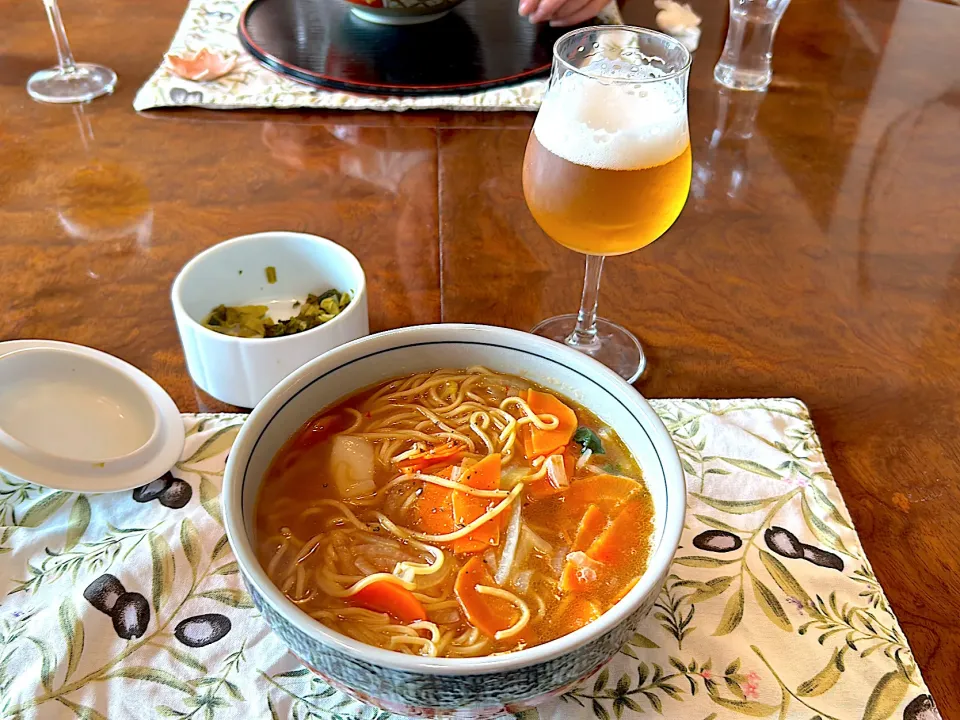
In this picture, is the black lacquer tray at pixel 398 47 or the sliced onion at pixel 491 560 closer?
the sliced onion at pixel 491 560

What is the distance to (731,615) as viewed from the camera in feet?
2.75

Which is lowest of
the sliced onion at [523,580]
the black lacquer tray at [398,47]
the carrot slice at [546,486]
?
the black lacquer tray at [398,47]

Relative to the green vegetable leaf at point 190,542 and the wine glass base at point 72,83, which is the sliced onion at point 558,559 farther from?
the wine glass base at point 72,83

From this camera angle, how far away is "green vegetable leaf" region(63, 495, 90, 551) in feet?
2.91

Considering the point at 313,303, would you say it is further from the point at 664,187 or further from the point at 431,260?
the point at 664,187

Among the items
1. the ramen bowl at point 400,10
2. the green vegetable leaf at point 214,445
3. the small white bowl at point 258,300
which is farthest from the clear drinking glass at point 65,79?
the green vegetable leaf at point 214,445

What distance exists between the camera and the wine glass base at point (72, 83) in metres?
1.65

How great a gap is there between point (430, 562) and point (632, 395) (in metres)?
0.24

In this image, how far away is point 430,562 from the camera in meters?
0.75

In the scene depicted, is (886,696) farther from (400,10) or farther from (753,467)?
(400,10)

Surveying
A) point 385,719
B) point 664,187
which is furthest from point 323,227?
point 385,719

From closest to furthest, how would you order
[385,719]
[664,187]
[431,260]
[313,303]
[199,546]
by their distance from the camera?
1. [385,719]
2. [199,546]
3. [664,187]
4. [313,303]
5. [431,260]

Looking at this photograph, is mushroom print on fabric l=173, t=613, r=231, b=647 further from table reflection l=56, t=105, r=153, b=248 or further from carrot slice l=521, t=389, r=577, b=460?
table reflection l=56, t=105, r=153, b=248

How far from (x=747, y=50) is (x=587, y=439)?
1232 millimetres
